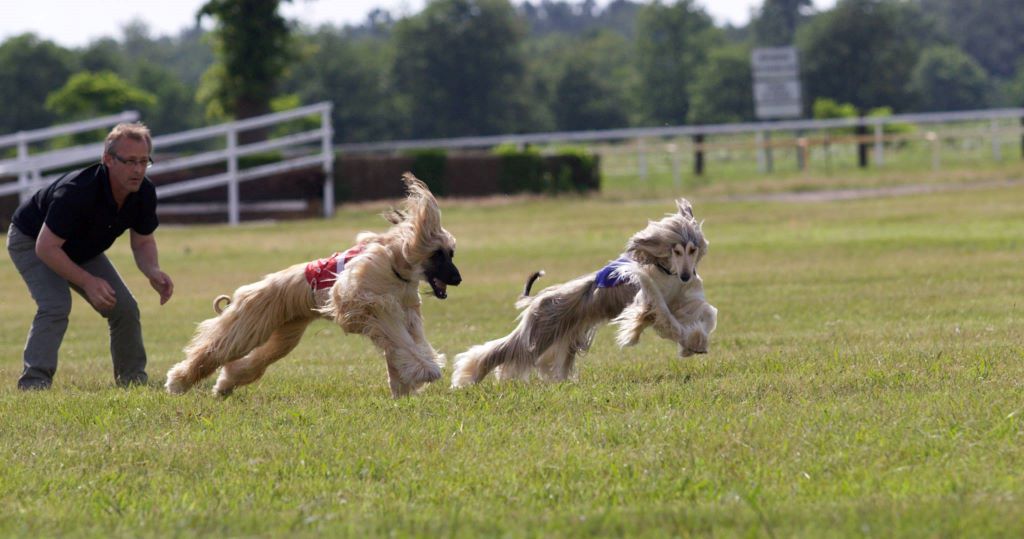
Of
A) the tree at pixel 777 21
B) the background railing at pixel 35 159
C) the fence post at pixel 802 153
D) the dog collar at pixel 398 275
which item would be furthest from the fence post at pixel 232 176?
the tree at pixel 777 21

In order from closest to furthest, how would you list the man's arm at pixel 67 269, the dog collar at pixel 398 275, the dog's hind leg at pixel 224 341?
1. the dog collar at pixel 398 275
2. the dog's hind leg at pixel 224 341
3. the man's arm at pixel 67 269

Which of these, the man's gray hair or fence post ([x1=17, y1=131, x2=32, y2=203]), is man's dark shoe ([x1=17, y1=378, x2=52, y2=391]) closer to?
the man's gray hair

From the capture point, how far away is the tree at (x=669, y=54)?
254ft

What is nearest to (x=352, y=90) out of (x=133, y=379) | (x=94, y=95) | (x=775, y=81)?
(x=94, y=95)

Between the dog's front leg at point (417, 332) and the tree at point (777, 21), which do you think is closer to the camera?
the dog's front leg at point (417, 332)

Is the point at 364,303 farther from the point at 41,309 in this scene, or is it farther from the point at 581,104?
the point at 581,104

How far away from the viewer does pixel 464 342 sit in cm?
1198

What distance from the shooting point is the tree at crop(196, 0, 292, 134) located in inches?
1453

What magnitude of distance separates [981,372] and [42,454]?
444cm

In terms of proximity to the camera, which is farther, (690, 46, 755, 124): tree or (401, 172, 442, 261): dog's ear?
(690, 46, 755, 124): tree

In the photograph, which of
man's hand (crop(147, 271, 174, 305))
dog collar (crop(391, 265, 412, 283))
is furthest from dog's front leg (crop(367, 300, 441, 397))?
man's hand (crop(147, 271, 174, 305))

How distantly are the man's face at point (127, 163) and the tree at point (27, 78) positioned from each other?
69311 millimetres

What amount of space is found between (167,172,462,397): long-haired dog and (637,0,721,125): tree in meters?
67.9

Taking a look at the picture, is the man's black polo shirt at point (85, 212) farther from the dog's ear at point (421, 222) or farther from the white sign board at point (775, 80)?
the white sign board at point (775, 80)
